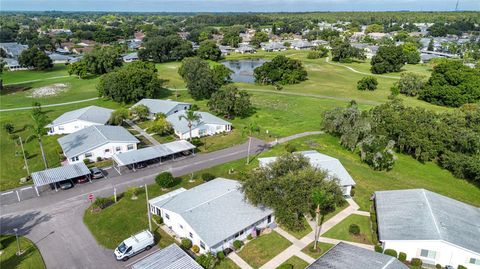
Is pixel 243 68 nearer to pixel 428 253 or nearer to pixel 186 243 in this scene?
pixel 186 243

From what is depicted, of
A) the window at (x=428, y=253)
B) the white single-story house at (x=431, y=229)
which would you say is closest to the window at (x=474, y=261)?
the white single-story house at (x=431, y=229)

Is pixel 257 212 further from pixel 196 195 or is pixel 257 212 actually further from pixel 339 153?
pixel 339 153

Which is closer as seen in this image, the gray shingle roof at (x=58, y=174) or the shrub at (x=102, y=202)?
the shrub at (x=102, y=202)

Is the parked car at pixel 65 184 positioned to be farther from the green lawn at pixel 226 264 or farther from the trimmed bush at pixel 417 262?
the trimmed bush at pixel 417 262

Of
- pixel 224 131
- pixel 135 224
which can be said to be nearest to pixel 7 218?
pixel 135 224

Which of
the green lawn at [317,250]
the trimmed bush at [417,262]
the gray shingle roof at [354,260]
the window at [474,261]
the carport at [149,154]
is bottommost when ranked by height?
the green lawn at [317,250]

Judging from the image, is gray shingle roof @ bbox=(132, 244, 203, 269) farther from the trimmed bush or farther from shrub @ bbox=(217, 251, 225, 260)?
the trimmed bush

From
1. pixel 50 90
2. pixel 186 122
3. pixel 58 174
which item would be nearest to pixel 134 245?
pixel 58 174
